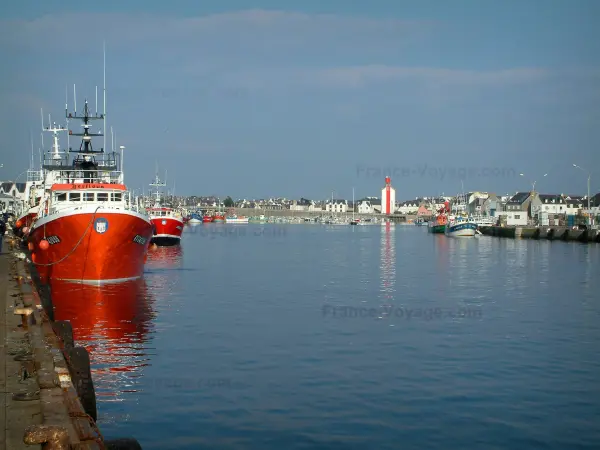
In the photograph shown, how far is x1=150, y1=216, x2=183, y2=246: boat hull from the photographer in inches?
3187

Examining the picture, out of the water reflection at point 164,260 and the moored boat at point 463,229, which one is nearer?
the water reflection at point 164,260

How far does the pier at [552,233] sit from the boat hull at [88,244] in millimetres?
77094

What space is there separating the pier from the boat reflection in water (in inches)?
3044

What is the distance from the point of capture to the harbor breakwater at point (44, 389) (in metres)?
8.69

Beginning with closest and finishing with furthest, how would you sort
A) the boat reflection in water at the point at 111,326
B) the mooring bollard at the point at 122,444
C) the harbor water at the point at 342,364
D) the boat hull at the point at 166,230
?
the mooring bollard at the point at 122,444, the harbor water at the point at 342,364, the boat reflection in water at the point at 111,326, the boat hull at the point at 166,230

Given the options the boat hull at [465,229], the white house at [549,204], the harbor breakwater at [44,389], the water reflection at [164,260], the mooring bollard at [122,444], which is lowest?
the water reflection at [164,260]

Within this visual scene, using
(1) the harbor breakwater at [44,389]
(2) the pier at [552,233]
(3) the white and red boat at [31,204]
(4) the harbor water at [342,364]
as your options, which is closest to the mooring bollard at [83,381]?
(1) the harbor breakwater at [44,389]

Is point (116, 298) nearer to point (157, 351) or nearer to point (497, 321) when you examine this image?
point (157, 351)

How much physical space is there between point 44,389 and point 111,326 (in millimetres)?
15761

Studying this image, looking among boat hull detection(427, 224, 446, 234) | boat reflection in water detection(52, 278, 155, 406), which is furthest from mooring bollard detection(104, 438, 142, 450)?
boat hull detection(427, 224, 446, 234)

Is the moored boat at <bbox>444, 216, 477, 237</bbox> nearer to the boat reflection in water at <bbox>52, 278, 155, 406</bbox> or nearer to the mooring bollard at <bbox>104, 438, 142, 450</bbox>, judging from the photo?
the boat reflection in water at <bbox>52, 278, 155, 406</bbox>

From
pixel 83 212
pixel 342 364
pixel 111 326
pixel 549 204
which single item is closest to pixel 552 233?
pixel 549 204

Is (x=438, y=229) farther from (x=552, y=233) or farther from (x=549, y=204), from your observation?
(x=552, y=233)

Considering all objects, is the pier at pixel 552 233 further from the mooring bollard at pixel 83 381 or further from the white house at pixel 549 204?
the mooring bollard at pixel 83 381
